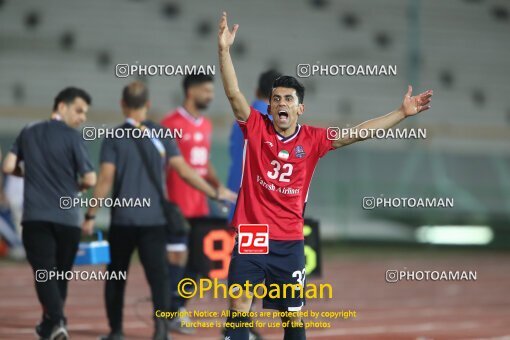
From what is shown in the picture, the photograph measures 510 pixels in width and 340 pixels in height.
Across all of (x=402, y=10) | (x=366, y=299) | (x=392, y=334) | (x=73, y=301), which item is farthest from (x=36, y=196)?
(x=402, y=10)

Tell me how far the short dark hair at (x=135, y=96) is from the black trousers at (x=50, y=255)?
1088 millimetres

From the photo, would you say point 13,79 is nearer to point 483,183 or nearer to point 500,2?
point 483,183

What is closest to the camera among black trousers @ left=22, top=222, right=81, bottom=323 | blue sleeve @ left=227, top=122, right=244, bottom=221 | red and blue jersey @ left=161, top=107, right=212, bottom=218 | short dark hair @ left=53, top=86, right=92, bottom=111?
black trousers @ left=22, top=222, right=81, bottom=323

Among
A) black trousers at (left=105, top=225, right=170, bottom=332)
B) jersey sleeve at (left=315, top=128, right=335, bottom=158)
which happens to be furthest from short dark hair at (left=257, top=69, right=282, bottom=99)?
jersey sleeve at (left=315, top=128, right=335, bottom=158)

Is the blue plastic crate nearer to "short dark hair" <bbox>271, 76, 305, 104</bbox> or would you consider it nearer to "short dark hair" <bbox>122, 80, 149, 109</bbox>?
"short dark hair" <bbox>122, 80, 149, 109</bbox>

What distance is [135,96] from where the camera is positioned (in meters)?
9.29

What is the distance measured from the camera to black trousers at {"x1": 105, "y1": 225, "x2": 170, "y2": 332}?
9219 mm

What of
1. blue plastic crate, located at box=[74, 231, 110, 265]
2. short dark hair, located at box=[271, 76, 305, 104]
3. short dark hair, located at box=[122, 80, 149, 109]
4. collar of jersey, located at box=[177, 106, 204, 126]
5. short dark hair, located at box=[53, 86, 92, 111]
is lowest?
blue plastic crate, located at box=[74, 231, 110, 265]

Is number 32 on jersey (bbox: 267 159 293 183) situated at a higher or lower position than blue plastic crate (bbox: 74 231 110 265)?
lower

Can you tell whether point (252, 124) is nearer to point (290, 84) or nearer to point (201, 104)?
point (290, 84)

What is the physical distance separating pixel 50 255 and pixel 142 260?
811mm

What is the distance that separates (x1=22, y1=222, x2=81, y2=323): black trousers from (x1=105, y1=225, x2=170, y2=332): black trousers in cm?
35

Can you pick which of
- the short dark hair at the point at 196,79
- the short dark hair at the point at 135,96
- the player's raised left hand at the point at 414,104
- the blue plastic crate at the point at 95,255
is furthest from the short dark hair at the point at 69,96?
the player's raised left hand at the point at 414,104

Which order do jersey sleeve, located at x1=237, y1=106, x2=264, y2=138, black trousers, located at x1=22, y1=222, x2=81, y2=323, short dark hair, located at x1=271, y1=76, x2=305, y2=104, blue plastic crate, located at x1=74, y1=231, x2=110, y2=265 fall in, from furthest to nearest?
blue plastic crate, located at x1=74, y1=231, x2=110, y2=265 → black trousers, located at x1=22, y1=222, x2=81, y2=323 → jersey sleeve, located at x1=237, y1=106, x2=264, y2=138 → short dark hair, located at x1=271, y1=76, x2=305, y2=104
